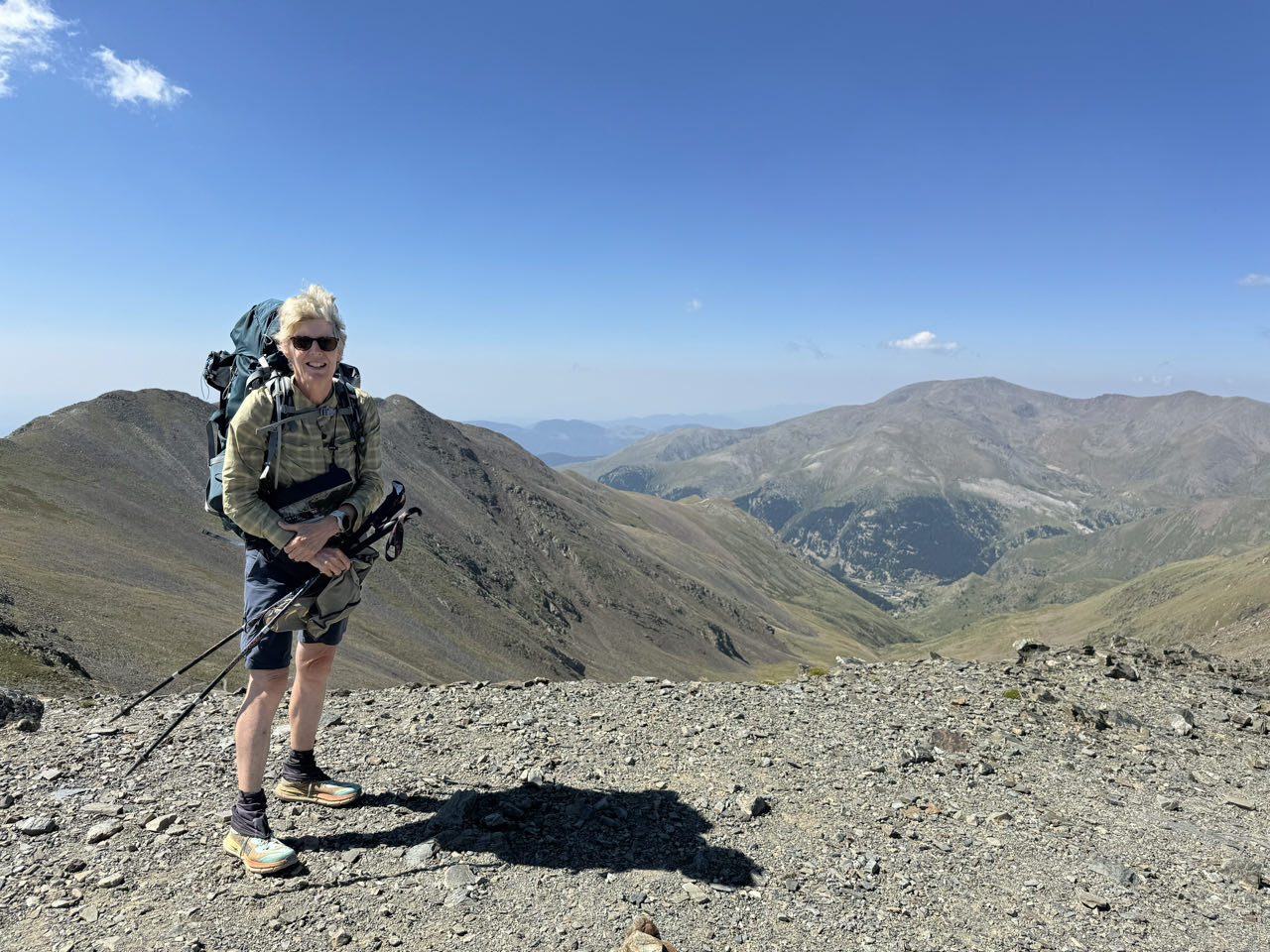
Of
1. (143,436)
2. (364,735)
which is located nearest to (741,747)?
(364,735)

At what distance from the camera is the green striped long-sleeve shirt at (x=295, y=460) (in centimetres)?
582

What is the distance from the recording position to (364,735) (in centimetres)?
966

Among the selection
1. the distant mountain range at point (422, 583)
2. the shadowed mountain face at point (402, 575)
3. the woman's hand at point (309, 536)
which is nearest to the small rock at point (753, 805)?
the woman's hand at point (309, 536)

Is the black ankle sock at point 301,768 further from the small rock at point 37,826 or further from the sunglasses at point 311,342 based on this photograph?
the sunglasses at point 311,342

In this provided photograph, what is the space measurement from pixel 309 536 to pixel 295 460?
0.75 metres

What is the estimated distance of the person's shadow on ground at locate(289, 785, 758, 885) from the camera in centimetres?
668

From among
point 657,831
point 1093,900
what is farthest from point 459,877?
point 1093,900

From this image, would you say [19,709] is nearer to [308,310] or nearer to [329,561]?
[329,561]

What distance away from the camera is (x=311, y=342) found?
6.03m

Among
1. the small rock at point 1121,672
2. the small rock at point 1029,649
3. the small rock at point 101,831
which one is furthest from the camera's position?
the small rock at point 1029,649

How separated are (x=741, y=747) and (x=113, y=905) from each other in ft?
25.4

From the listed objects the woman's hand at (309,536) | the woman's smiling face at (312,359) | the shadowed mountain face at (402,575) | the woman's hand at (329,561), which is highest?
the woman's smiling face at (312,359)

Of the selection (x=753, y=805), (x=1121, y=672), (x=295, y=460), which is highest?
(x=295, y=460)

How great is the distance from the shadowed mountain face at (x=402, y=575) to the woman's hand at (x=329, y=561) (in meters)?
23.7
